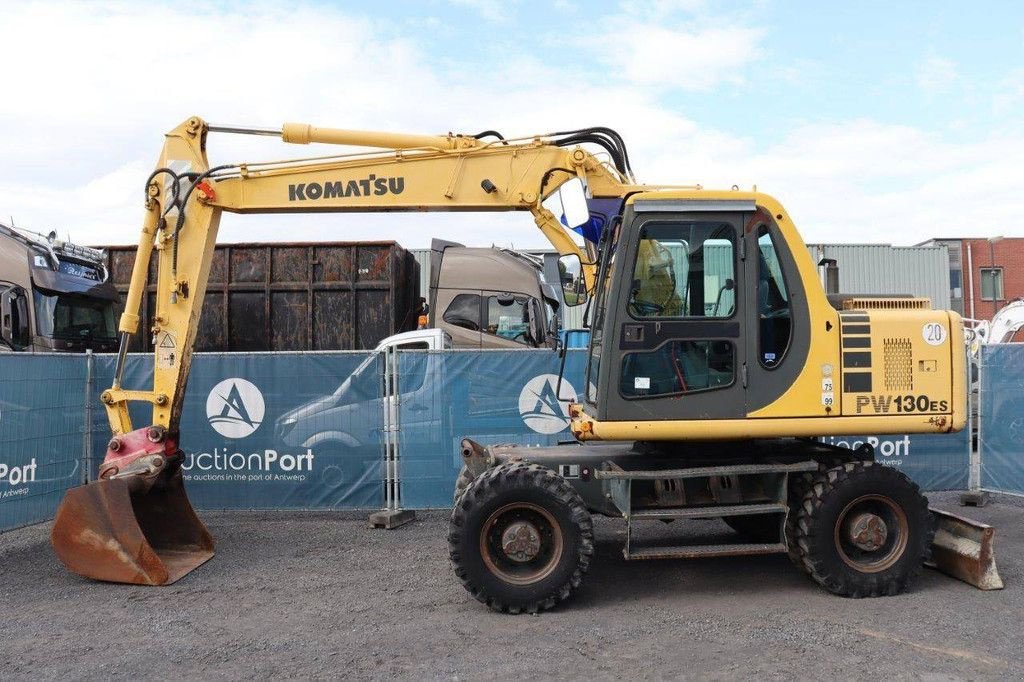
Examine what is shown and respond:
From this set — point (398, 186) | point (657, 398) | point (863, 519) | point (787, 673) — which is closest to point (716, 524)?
point (863, 519)

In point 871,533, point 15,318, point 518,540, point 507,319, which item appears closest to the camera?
point 518,540

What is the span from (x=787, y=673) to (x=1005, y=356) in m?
6.35

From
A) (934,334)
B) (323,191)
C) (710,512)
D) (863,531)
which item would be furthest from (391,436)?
(934,334)

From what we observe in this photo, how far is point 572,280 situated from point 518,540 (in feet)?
6.51

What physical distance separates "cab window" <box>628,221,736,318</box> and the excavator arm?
91 centimetres

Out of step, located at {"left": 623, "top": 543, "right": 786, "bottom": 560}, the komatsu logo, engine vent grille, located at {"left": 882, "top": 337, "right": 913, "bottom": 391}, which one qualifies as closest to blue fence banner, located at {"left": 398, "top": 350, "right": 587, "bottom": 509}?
the komatsu logo

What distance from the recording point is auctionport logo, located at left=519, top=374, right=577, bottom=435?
30.2 feet

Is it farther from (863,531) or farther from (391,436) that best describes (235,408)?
(863,531)

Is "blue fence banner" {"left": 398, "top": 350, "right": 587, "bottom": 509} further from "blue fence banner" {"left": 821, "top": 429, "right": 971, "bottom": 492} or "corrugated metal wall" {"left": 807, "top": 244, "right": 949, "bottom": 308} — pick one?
"corrugated metal wall" {"left": 807, "top": 244, "right": 949, "bottom": 308}

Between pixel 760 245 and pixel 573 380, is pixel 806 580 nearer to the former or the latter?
pixel 760 245

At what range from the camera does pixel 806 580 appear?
6586 mm

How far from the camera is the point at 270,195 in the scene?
23.6 ft

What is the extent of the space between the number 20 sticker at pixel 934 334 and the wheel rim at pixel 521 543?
302 cm

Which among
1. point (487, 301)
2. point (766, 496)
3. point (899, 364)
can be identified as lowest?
point (766, 496)
